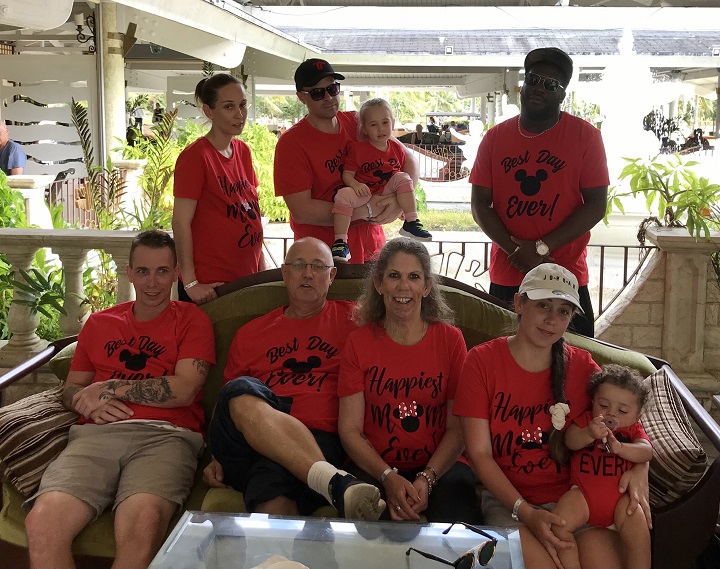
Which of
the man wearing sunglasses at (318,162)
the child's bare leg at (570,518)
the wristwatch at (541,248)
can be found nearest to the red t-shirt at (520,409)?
the child's bare leg at (570,518)

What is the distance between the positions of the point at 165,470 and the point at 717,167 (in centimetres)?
580

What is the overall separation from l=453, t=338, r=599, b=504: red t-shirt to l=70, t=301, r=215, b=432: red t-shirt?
1.00m

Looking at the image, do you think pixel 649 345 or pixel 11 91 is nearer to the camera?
pixel 649 345

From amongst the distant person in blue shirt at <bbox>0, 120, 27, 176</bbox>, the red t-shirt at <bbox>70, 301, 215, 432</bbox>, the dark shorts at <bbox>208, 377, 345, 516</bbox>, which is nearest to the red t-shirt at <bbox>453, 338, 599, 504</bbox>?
the dark shorts at <bbox>208, 377, 345, 516</bbox>

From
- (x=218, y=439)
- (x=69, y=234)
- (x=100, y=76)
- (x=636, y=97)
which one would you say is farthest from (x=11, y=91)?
(x=218, y=439)

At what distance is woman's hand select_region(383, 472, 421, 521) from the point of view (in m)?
2.59

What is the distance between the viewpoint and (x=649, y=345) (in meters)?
4.59

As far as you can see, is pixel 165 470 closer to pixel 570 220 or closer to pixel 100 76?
pixel 570 220

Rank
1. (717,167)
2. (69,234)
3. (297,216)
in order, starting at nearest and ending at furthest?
(297,216) → (69,234) → (717,167)

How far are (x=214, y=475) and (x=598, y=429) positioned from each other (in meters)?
1.26

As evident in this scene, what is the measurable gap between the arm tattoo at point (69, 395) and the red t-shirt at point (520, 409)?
135 centimetres

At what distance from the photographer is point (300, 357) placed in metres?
3.08

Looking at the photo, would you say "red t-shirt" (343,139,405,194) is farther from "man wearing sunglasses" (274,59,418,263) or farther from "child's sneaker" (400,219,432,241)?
"child's sneaker" (400,219,432,241)

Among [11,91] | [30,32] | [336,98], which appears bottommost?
[336,98]
